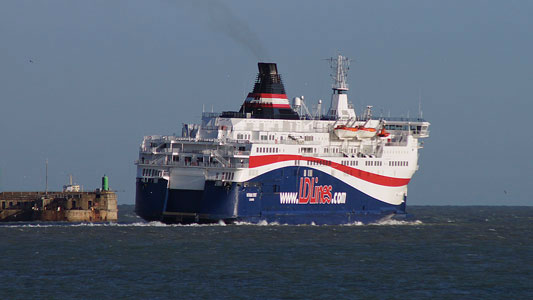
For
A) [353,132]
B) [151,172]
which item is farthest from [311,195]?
[151,172]

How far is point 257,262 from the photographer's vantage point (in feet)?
193

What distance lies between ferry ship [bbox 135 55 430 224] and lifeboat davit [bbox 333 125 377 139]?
0.08 m

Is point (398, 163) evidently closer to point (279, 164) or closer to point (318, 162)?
point (318, 162)

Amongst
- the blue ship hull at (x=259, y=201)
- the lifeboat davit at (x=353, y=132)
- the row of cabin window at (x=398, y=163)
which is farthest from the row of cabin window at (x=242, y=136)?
the row of cabin window at (x=398, y=163)

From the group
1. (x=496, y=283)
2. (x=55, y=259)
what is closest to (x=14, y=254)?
(x=55, y=259)

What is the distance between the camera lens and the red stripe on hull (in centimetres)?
7779

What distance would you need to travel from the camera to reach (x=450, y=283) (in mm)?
52750

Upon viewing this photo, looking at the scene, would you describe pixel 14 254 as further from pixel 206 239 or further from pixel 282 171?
pixel 282 171

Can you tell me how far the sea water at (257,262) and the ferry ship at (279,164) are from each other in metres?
1.64

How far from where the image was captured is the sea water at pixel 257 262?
49.6m

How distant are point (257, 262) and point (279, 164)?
21172mm

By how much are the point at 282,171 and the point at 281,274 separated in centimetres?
2558

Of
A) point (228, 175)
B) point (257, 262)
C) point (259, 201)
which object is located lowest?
point (257, 262)

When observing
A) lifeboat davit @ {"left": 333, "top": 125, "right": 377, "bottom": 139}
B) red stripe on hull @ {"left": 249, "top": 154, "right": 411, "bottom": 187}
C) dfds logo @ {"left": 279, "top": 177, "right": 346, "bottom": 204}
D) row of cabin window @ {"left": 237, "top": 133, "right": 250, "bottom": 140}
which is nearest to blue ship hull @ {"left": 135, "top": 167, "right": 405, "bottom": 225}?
dfds logo @ {"left": 279, "top": 177, "right": 346, "bottom": 204}
